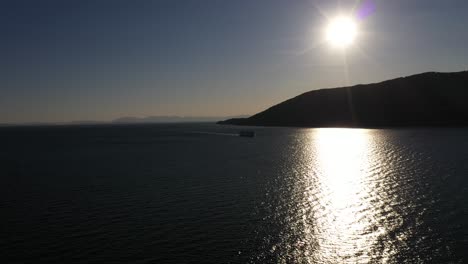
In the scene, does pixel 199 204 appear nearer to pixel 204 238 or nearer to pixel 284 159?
pixel 204 238

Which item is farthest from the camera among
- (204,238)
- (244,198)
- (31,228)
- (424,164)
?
(424,164)

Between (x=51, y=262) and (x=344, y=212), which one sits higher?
(x=51, y=262)

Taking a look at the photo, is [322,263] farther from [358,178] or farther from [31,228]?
[358,178]

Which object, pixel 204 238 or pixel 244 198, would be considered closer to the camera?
pixel 204 238

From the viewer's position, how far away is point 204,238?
3169 cm

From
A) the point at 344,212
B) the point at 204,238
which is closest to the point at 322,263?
the point at 204,238

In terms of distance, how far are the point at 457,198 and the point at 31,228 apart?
167 ft

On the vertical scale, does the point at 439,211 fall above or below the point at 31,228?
below

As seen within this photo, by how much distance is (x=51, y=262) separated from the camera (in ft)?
86.5

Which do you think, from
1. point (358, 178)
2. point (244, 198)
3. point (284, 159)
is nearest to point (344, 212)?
point (244, 198)

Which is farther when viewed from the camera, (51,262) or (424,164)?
(424,164)

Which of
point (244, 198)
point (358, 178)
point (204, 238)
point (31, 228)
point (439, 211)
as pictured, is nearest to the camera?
point (204, 238)

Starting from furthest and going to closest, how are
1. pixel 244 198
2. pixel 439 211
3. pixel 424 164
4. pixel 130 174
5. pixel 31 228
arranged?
pixel 424 164 → pixel 130 174 → pixel 244 198 → pixel 439 211 → pixel 31 228

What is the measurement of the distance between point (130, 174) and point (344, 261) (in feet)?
168
